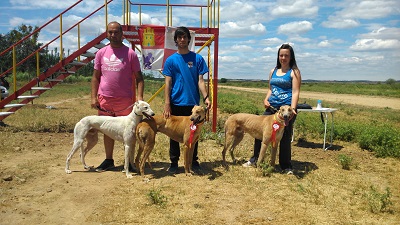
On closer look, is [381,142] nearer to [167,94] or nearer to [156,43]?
[167,94]

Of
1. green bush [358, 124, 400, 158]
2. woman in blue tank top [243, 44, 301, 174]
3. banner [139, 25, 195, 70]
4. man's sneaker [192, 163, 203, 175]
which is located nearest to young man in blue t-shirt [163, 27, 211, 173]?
man's sneaker [192, 163, 203, 175]

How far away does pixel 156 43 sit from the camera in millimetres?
9234

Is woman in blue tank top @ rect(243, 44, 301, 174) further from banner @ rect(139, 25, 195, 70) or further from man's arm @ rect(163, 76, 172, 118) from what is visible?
banner @ rect(139, 25, 195, 70)

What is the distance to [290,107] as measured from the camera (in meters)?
5.69

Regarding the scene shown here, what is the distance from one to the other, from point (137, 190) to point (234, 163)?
243 cm

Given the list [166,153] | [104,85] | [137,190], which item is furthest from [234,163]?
[104,85]

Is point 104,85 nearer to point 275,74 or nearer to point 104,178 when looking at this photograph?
point 104,178

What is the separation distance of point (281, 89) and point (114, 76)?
2.91 meters

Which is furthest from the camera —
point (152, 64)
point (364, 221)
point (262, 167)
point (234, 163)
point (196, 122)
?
point (152, 64)

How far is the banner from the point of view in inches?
359

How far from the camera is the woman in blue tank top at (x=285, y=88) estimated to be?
5820 mm

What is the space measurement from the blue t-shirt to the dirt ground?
136cm

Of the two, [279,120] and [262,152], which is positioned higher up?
[279,120]

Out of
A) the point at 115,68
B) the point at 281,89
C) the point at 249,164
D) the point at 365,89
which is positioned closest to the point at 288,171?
the point at 249,164
